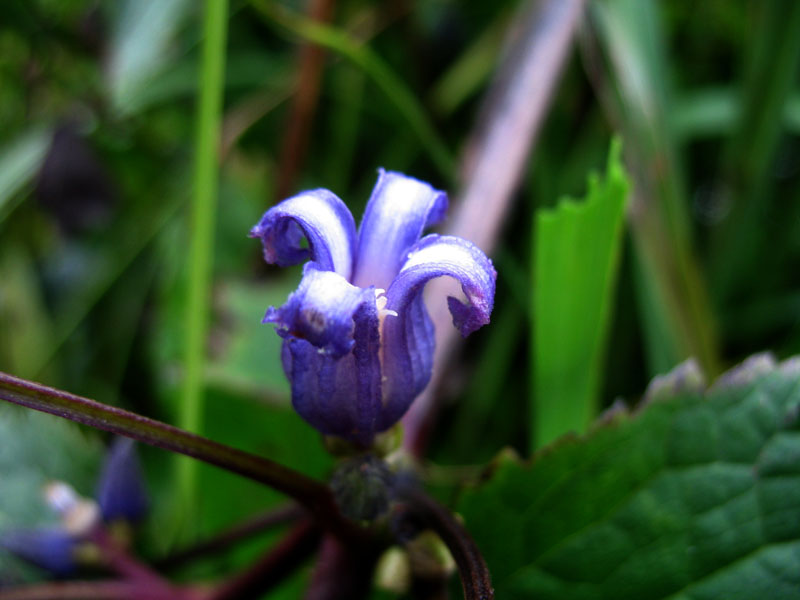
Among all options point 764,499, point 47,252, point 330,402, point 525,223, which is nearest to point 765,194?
point 525,223

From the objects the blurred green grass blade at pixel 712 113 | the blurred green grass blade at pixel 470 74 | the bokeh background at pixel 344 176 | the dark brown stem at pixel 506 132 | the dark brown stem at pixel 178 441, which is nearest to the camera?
the dark brown stem at pixel 178 441

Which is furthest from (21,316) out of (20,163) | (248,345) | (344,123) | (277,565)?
(277,565)

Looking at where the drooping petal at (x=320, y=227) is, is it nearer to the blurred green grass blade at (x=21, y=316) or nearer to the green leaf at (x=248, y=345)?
the green leaf at (x=248, y=345)

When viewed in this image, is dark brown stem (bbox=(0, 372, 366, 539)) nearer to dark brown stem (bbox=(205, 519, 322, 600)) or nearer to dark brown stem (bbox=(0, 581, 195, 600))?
dark brown stem (bbox=(205, 519, 322, 600))

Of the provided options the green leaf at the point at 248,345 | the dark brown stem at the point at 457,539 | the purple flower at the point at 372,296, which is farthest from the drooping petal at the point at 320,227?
the green leaf at the point at 248,345

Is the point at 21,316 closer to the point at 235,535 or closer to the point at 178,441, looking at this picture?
the point at 235,535

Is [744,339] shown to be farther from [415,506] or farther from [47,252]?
[47,252]
